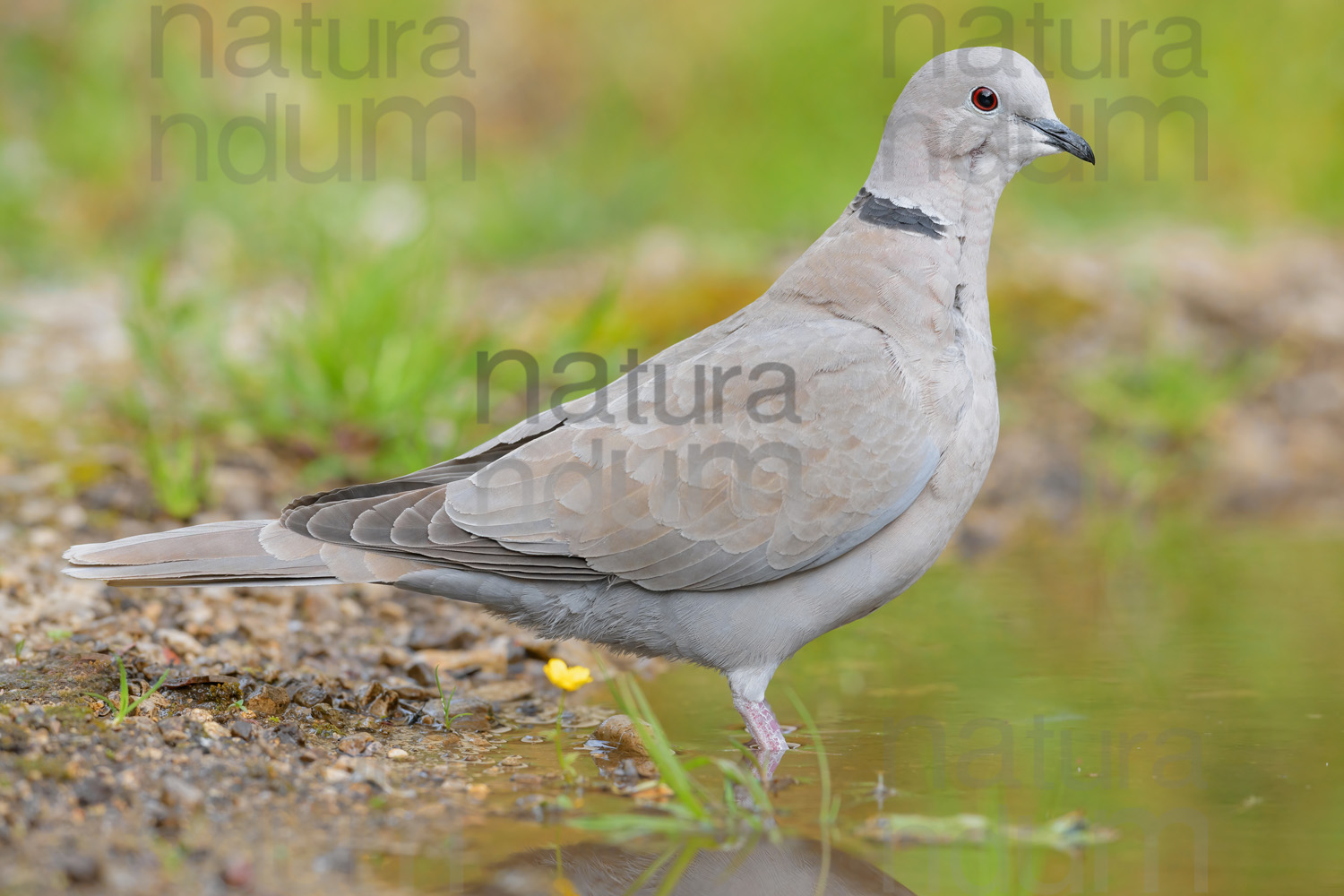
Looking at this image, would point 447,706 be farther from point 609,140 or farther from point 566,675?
point 609,140

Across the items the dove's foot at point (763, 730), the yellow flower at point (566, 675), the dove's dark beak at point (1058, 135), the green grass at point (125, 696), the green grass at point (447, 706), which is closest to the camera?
the green grass at point (125, 696)

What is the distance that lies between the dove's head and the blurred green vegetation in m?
3.07

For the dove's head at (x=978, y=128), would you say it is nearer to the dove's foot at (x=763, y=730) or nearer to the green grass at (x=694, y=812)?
the dove's foot at (x=763, y=730)

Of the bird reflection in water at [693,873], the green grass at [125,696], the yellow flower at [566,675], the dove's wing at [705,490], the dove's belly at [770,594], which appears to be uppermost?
the dove's wing at [705,490]

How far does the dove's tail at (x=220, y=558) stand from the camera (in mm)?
3141

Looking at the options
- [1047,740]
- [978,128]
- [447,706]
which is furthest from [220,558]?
[978,128]

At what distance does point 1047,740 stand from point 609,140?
8223mm

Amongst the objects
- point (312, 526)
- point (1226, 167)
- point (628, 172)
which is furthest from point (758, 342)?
point (1226, 167)

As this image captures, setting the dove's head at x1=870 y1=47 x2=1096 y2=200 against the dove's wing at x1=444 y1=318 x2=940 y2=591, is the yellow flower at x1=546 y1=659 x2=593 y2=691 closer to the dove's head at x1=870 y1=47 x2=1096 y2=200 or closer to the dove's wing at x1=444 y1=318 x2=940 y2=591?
the dove's wing at x1=444 y1=318 x2=940 y2=591

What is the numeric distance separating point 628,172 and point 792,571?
7.25m

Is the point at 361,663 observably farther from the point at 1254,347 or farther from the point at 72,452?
the point at 1254,347

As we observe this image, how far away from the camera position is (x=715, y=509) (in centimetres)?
329

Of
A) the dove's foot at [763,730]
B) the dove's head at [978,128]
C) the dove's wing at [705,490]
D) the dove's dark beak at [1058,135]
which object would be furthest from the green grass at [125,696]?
the dove's dark beak at [1058,135]

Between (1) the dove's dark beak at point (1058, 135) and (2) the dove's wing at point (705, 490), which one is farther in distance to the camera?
(1) the dove's dark beak at point (1058, 135)
